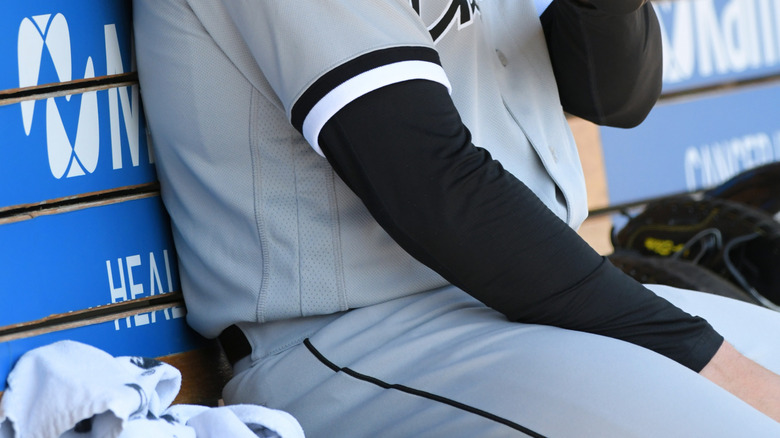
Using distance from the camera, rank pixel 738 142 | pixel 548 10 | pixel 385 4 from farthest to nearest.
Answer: pixel 738 142, pixel 548 10, pixel 385 4

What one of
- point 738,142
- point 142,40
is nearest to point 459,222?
point 142,40

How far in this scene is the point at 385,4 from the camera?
2.80 feet

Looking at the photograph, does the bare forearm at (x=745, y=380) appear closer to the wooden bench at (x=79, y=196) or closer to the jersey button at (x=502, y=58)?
the jersey button at (x=502, y=58)

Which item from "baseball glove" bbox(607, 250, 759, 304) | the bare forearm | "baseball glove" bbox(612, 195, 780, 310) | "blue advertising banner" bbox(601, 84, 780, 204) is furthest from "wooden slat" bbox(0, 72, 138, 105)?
"blue advertising banner" bbox(601, 84, 780, 204)

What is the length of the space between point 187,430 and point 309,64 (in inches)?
14.0

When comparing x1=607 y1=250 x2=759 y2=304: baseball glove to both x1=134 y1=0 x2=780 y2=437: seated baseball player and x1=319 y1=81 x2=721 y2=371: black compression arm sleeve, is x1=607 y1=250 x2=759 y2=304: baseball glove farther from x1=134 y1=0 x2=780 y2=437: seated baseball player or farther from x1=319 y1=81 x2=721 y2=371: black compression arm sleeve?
x1=319 y1=81 x2=721 y2=371: black compression arm sleeve

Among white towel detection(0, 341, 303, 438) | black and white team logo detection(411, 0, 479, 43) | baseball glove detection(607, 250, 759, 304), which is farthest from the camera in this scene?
baseball glove detection(607, 250, 759, 304)

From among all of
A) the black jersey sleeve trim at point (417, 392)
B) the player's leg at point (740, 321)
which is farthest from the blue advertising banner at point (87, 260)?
the player's leg at point (740, 321)

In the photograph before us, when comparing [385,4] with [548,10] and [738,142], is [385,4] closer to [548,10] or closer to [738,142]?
[548,10]

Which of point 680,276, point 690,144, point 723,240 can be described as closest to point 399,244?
point 680,276

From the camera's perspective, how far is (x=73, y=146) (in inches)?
40.7

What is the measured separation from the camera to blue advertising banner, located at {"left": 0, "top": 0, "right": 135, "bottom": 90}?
1.00 metres

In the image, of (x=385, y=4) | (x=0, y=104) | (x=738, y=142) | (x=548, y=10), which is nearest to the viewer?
(x=385, y=4)

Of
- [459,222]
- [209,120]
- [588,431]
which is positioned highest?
[209,120]
